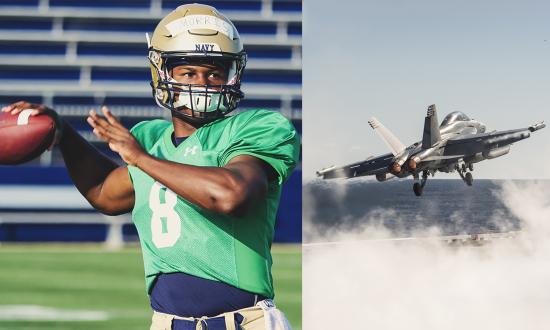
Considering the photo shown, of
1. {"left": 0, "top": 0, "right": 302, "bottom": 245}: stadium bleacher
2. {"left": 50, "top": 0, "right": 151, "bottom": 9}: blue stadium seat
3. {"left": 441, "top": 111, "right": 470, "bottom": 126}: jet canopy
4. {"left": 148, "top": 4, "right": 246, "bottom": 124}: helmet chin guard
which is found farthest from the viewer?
{"left": 50, "top": 0, "right": 151, "bottom": 9}: blue stadium seat

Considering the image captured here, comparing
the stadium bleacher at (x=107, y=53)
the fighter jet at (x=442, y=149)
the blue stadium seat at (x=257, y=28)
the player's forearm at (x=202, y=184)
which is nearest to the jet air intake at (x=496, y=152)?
the fighter jet at (x=442, y=149)

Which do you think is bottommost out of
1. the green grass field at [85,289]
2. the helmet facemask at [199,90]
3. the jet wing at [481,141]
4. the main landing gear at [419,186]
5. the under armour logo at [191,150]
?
the green grass field at [85,289]

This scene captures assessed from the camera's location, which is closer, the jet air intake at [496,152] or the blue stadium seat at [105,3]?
the jet air intake at [496,152]

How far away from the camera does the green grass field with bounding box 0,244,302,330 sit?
5.51 meters

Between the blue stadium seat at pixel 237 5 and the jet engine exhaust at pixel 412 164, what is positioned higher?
the blue stadium seat at pixel 237 5

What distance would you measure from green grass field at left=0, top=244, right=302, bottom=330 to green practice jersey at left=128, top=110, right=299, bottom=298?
358 cm

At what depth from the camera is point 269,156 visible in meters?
1.72

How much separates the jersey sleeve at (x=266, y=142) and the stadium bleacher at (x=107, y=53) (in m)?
13.7

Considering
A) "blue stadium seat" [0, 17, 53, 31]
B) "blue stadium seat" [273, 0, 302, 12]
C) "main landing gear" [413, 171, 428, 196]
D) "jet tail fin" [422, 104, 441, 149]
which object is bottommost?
"main landing gear" [413, 171, 428, 196]

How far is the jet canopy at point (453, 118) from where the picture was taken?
16.8 ft

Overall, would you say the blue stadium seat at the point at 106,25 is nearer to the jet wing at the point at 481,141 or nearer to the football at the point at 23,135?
the jet wing at the point at 481,141

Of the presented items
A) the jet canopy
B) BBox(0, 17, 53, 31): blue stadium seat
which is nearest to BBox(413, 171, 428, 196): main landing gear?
the jet canopy

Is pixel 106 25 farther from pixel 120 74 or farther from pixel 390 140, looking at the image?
pixel 390 140

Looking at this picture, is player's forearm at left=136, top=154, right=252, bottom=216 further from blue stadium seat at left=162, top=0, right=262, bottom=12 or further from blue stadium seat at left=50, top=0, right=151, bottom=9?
blue stadium seat at left=50, top=0, right=151, bottom=9
